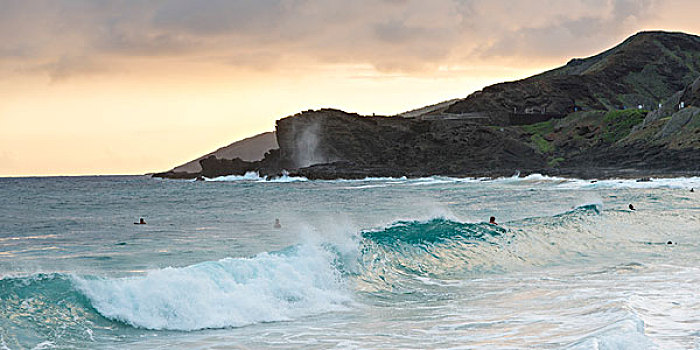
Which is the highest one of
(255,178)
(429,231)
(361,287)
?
(255,178)

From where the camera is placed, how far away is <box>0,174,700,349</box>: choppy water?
11758 millimetres

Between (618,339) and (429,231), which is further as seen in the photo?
(429,231)

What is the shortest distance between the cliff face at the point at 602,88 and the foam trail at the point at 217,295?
449 feet

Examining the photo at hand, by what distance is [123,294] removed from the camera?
44.5 ft

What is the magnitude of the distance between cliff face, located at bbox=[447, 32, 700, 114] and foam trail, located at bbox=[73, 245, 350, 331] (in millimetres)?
137003

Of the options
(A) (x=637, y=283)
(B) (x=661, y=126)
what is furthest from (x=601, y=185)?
(A) (x=637, y=283)

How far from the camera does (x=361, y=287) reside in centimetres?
1723

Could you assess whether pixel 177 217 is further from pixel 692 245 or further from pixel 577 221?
pixel 692 245

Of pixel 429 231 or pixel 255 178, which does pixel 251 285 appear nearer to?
pixel 429 231

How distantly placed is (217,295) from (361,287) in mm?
4054

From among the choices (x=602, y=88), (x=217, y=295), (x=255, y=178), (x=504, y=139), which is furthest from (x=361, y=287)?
(x=602, y=88)

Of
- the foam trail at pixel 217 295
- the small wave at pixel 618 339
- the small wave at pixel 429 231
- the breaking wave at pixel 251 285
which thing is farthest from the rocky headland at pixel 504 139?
the small wave at pixel 618 339

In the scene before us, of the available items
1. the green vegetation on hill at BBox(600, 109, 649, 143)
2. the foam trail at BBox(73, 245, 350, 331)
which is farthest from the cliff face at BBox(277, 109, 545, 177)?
the foam trail at BBox(73, 245, 350, 331)

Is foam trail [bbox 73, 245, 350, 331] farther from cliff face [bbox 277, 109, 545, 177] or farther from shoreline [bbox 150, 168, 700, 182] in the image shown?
cliff face [bbox 277, 109, 545, 177]
